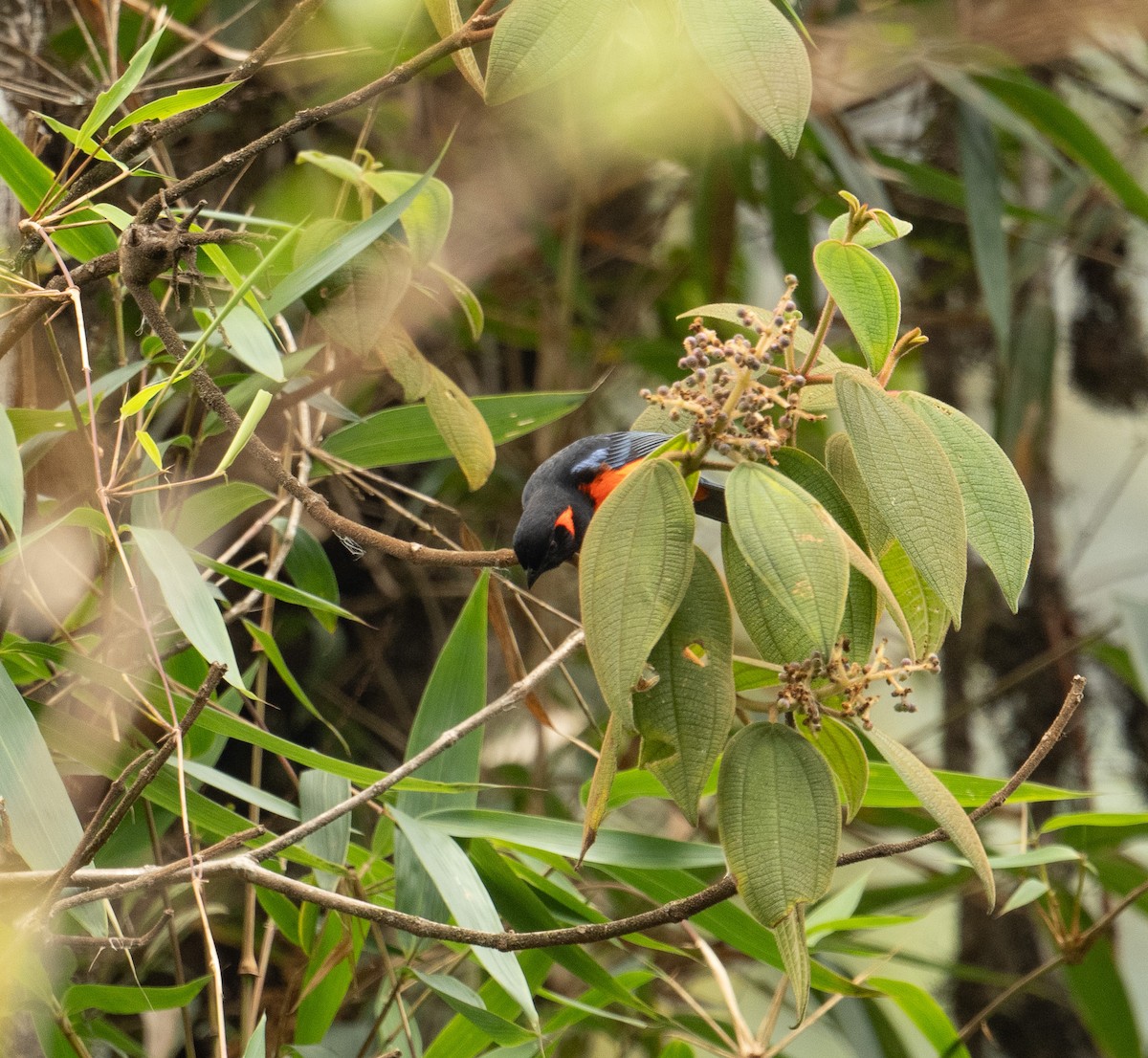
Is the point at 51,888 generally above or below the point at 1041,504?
above

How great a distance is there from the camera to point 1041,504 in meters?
2.96

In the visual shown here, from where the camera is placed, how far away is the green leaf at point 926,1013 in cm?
137

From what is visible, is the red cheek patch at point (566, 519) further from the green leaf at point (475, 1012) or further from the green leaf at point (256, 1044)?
the green leaf at point (256, 1044)

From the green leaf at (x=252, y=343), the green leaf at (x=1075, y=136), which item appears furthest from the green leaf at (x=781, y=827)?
the green leaf at (x=1075, y=136)

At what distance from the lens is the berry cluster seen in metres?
0.65

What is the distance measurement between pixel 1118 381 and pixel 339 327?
276 centimetres

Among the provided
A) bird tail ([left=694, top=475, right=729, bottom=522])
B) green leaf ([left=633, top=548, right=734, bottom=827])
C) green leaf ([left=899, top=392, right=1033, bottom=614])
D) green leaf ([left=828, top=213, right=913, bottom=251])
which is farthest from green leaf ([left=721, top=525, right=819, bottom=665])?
bird tail ([left=694, top=475, right=729, bottom=522])

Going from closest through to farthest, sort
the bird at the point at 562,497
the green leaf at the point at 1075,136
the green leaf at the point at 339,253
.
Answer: the green leaf at the point at 339,253 → the bird at the point at 562,497 → the green leaf at the point at 1075,136

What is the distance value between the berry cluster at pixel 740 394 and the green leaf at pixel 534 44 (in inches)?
8.9

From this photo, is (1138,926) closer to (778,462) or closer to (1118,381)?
(1118,381)

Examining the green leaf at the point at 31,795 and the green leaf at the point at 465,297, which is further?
the green leaf at the point at 465,297

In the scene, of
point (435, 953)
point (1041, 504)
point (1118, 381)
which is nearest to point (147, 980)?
point (435, 953)

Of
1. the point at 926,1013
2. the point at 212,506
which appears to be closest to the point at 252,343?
the point at 212,506

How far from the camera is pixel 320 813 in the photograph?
117cm
